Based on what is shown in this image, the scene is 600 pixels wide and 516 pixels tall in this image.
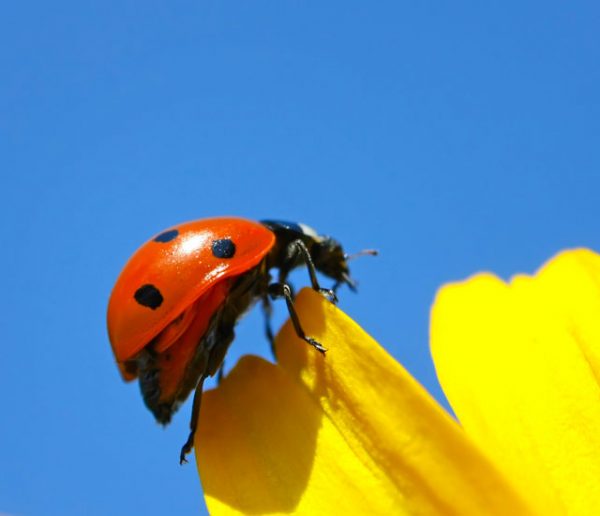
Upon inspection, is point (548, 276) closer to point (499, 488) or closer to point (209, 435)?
point (499, 488)

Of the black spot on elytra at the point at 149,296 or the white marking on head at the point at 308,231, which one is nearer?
the black spot on elytra at the point at 149,296

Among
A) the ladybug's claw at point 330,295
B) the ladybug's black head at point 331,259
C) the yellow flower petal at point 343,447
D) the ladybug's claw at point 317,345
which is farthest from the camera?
the ladybug's black head at point 331,259

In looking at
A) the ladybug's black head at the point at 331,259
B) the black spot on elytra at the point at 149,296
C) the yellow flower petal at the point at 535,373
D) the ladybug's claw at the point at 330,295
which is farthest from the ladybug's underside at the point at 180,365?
the ladybug's black head at the point at 331,259

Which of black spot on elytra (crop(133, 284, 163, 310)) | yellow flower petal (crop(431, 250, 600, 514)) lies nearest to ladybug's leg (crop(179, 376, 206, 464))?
black spot on elytra (crop(133, 284, 163, 310))

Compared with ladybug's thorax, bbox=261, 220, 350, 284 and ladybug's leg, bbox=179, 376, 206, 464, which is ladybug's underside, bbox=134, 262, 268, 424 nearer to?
ladybug's leg, bbox=179, 376, 206, 464

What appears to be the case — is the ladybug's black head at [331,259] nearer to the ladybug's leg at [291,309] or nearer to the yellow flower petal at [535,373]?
the ladybug's leg at [291,309]

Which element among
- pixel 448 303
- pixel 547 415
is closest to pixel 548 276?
pixel 448 303

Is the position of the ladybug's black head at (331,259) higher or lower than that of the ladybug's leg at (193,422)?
higher
